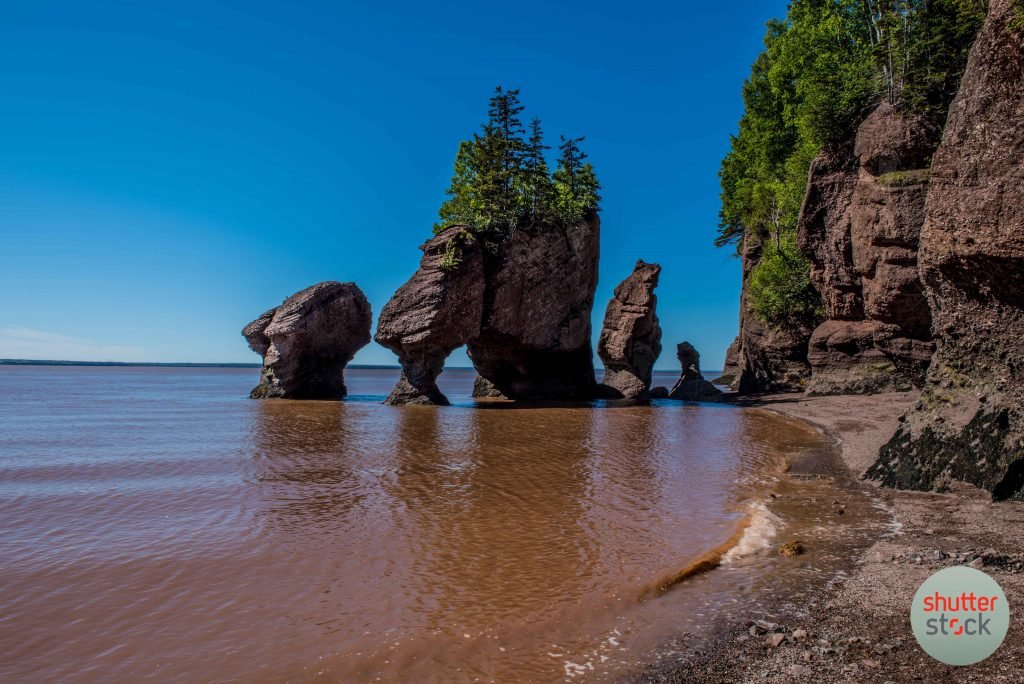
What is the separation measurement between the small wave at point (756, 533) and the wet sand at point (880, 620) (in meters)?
0.55

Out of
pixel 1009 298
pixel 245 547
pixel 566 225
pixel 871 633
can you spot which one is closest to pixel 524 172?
pixel 566 225

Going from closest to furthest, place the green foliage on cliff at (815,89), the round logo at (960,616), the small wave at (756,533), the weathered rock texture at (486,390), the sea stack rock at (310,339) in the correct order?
the round logo at (960,616)
the small wave at (756,533)
the green foliage on cliff at (815,89)
the sea stack rock at (310,339)
the weathered rock texture at (486,390)

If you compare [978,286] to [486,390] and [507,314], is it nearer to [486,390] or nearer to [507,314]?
[507,314]

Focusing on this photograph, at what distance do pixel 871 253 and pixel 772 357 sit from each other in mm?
12396

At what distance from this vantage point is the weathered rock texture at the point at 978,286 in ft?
25.4

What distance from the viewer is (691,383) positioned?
3769 centimetres

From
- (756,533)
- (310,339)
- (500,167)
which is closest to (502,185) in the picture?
(500,167)

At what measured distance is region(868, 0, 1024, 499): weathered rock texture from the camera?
774cm

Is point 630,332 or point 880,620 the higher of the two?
point 630,332

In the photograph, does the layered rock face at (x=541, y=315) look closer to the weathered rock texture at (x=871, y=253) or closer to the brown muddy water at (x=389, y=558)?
the weathered rock texture at (x=871, y=253)

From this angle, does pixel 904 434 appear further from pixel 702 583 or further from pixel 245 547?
pixel 245 547

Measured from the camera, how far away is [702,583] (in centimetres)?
537

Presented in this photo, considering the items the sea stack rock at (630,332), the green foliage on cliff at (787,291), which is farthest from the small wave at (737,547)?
the sea stack rock at (630,332)

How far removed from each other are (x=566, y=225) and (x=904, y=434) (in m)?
25.2
